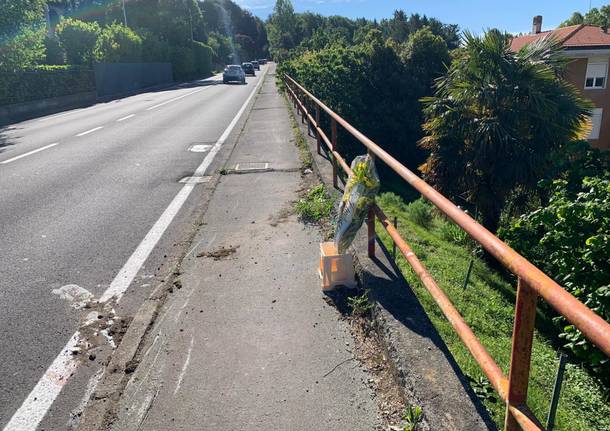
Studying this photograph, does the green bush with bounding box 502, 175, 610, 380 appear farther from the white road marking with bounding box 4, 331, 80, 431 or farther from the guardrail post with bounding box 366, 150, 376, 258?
the white road marking with bounding box 4, 331, 80, 431

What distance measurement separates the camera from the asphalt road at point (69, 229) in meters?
3.39

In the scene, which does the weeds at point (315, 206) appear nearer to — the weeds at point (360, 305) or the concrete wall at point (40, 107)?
the weeds at point (360, 305)

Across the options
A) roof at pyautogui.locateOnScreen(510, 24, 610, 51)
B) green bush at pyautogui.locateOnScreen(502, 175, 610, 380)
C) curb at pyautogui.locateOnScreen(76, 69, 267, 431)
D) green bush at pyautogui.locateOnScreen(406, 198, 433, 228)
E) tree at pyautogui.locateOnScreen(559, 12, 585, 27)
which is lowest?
green bush at pyautogui.locateOnScreen(406, 198, 433, 228)

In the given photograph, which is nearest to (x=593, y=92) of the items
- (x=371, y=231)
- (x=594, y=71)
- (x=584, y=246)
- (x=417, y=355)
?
(x=594, y=71)

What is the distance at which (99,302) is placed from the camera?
4.11 meters

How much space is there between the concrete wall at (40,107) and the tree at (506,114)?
18.0 meters

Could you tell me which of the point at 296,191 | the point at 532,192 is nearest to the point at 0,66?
the point at 296,191

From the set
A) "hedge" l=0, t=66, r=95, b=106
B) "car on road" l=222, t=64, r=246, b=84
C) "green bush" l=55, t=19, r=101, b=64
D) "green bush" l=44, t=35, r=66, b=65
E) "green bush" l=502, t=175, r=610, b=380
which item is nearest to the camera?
"green bush" l=502, t=175, r=610, b=380

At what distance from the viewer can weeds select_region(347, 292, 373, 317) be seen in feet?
11.6

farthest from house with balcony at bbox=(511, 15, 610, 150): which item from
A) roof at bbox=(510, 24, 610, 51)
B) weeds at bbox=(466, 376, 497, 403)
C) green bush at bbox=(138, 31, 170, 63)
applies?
green bush at bbox=(138, 31, 170, 63)

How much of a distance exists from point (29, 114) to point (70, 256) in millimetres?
21268

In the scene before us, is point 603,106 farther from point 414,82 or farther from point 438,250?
point 438,250

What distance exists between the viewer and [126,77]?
38875 millimetres

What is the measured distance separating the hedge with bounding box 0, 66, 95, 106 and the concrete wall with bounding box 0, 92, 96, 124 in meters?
A: 0.29
